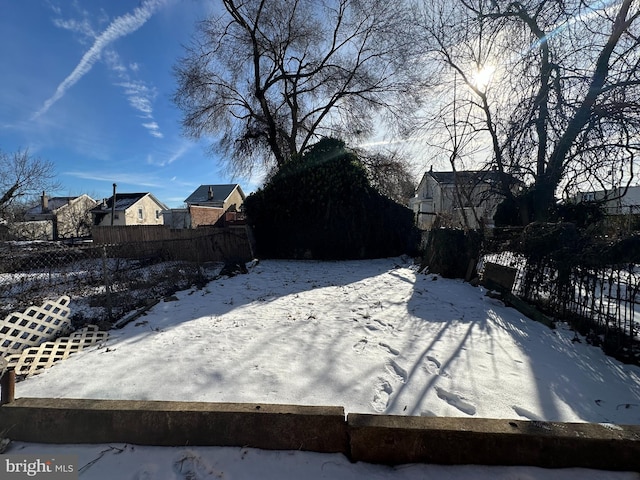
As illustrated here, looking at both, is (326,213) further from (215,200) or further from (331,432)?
(215,200)

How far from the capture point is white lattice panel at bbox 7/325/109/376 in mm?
2934

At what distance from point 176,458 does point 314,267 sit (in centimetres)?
813

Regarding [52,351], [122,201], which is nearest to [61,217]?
[122,201]

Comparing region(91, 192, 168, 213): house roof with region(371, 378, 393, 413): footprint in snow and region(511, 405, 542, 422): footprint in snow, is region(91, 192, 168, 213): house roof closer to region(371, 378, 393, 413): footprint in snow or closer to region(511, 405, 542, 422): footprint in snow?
region(371, 378, 393, 413): footprint in snow

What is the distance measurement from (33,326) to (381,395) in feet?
13.7

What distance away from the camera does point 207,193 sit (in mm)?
37750

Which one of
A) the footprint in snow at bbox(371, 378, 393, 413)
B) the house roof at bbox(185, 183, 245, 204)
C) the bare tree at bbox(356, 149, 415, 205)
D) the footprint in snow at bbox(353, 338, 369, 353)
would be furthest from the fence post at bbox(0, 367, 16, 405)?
the house roof at bbox(185, 183, 245, 204)

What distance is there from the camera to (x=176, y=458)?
5.70ft

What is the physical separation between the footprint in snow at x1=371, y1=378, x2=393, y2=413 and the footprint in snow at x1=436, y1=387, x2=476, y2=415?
42 cm

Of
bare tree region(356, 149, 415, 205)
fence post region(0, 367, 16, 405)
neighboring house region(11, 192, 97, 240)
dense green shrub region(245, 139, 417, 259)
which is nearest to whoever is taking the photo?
fence post region(0, 367, 16, 405)

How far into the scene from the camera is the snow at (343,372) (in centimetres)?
171

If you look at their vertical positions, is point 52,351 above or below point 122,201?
below

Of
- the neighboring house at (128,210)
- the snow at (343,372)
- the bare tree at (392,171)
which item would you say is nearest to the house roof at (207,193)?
the neighboring house at (128,210)

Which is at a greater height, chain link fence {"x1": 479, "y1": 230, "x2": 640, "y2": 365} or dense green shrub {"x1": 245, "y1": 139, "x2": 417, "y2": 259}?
dense green shrub {"x1": 245, "y1": 139, "x2": 417, "y2": 259}
